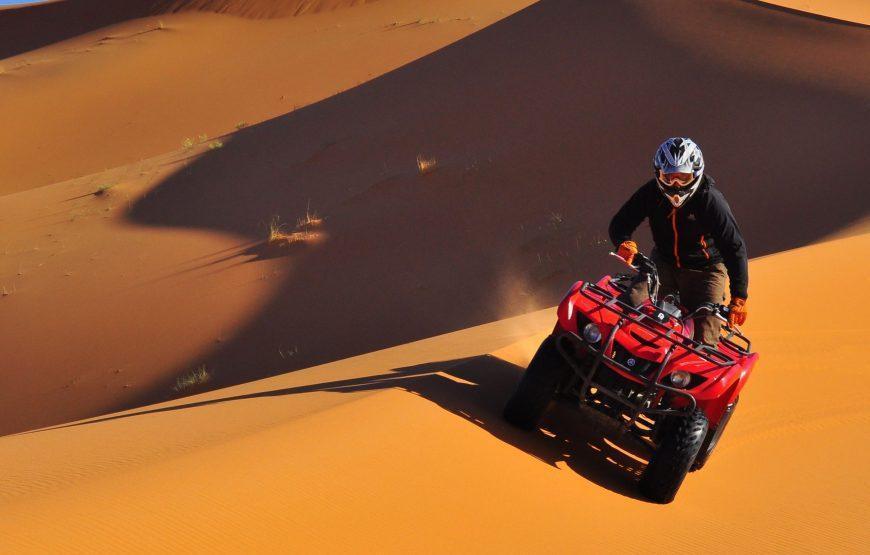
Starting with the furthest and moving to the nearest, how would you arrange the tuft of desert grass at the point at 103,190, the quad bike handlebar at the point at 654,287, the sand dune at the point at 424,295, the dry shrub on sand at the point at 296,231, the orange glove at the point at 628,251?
the tuft of desert grass at the point at 103,190 → the dry shrub on sand at the point at 296,231 → the orange glove at the point at 628,251 → the quad bike handlebar at the point at 654,287 → the sand dune at the point at 424,295

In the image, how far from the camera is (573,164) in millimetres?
16438

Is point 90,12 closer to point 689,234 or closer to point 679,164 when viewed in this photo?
point 689,234

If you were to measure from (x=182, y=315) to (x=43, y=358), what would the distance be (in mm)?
1964

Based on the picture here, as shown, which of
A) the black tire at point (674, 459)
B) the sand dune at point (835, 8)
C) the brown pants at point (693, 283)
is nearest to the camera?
the black tire at point (674, 459)

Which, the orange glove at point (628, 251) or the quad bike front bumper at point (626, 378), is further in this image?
the orange glove at point (628, 251)

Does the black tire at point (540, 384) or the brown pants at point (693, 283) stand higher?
the brown pants at point (693, 283)

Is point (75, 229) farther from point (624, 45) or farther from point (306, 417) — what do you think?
point (306, 417)

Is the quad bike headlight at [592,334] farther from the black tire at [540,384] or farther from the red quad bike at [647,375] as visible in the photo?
the black tire at [540,384]

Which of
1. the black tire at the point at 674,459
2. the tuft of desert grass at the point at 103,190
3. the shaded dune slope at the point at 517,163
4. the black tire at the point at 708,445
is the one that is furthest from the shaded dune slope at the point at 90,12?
the black tire at the point at 674,459

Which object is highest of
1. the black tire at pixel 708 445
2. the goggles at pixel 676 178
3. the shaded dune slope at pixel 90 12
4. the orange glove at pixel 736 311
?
the shaded dune slope at pixel 90 12

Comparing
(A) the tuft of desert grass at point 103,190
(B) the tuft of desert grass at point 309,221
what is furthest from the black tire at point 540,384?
(A) the tuft of desert grass at point 103,190

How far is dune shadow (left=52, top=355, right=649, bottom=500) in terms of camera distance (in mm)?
5973

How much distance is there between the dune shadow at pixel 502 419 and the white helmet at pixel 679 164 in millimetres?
1509

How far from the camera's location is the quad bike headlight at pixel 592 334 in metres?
5.78
